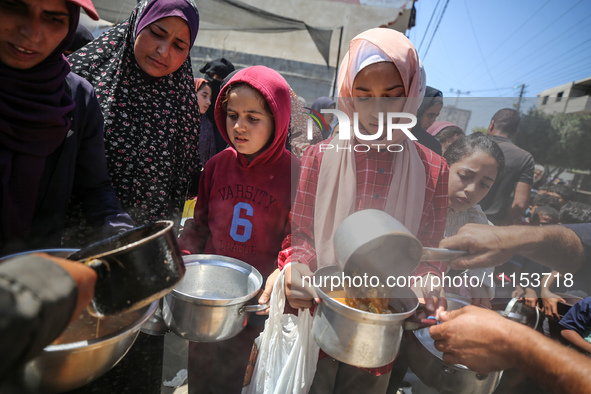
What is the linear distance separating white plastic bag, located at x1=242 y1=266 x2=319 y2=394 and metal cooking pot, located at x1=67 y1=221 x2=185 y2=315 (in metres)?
0.83

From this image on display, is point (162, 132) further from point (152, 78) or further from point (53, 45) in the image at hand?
point (53, 45)

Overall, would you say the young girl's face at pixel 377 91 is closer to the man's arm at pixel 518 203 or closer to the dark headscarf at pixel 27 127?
the man's arm at pixel 518 203

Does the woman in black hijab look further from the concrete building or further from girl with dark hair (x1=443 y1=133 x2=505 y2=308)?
the concrete building

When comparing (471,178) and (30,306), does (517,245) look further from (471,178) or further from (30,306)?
(30,306)

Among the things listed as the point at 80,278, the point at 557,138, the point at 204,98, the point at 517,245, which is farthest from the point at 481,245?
the point at 204,98

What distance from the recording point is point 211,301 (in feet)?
4.28

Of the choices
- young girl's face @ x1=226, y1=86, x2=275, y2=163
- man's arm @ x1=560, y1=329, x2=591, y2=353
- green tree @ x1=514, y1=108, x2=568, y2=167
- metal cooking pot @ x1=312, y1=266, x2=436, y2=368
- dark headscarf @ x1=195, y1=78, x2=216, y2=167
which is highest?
green tree @ x1=514, y1=108, x2=568, y2=167

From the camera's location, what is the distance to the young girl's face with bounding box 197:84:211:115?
3689 millimetres

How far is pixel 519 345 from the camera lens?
3.93ft

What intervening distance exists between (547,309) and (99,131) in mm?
2919

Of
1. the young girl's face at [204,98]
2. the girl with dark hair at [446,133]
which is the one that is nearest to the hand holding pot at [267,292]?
the girl with dark hair at [446,133]

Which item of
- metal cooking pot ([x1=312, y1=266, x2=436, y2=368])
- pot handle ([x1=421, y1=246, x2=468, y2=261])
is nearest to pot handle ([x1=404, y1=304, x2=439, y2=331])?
metal cooking pot ([x1=312, y1=266, x2=436, y2=368])

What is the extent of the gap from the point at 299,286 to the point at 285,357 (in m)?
0.56

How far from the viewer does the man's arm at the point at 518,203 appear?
1928 mm
